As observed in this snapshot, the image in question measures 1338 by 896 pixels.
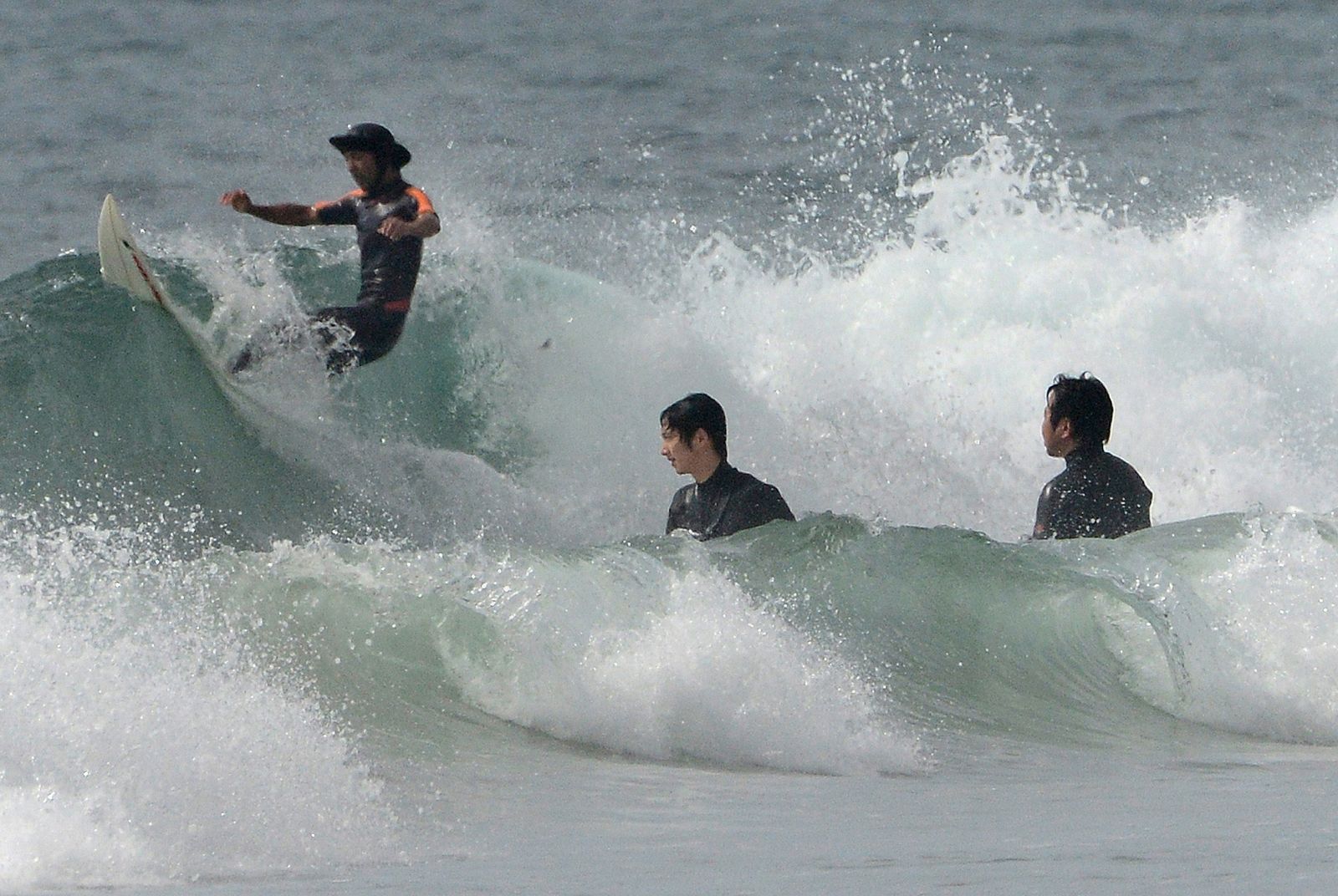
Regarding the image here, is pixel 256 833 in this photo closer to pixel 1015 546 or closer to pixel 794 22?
pixel 1015 546

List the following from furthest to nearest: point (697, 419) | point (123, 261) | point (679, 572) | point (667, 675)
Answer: point (123, 261), point (697, 419), point (679, 572), point (667, 675)

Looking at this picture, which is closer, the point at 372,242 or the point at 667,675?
the point at 667,675

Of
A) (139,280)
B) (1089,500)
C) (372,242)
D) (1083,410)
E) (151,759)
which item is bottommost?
(151,759)

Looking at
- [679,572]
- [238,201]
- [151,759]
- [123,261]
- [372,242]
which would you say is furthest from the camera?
[372,242]

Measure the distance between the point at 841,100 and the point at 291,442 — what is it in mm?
22137

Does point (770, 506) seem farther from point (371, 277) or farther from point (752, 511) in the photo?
point (371, 277)

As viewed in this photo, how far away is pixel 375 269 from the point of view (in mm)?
8742

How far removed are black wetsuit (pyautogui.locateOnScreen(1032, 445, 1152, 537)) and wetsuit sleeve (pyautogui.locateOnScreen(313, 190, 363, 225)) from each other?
3770 mm

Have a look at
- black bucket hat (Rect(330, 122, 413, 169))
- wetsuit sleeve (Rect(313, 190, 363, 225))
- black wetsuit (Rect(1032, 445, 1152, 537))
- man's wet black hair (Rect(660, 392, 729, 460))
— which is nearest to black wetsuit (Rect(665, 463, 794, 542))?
man's wet black hair (Rect(660, 392, 729, 460))

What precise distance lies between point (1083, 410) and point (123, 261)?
Result: 4561mm

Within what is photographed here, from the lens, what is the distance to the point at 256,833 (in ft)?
13.3

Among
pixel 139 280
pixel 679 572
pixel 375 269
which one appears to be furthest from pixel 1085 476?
pixel 139 280

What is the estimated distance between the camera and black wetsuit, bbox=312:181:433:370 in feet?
28.5

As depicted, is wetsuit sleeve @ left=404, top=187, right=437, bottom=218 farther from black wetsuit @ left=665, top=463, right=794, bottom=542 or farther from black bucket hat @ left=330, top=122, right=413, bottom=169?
black wetsuit @ left=665, top=463, right=794, bottom=542
